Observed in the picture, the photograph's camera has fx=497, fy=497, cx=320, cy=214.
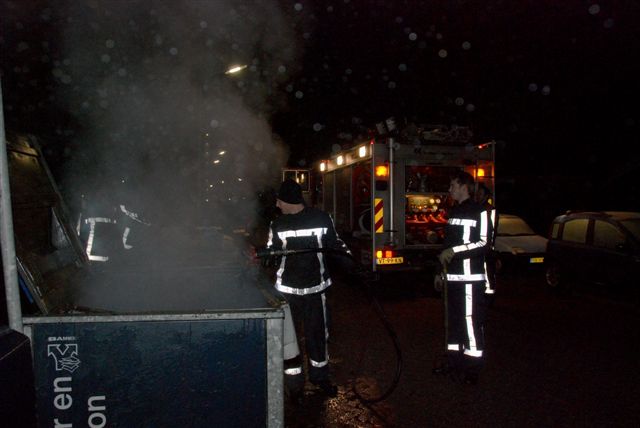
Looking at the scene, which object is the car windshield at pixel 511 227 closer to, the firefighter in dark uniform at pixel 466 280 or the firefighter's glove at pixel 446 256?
the firefighter in dark uniform at pixel 466 280

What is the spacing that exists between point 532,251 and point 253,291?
27.2 feet

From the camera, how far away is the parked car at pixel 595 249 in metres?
7.30

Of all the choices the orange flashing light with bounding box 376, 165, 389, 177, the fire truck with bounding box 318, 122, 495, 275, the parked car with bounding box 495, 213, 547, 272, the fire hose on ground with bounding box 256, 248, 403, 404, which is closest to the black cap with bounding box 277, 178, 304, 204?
the fire hose on ground with bounding box 256, 248, 403, 404

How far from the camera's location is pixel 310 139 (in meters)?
17.2

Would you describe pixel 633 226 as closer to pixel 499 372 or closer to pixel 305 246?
pixel 499 372

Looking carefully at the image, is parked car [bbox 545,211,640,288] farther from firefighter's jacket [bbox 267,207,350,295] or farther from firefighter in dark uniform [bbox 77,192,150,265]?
firefighter in dark uniform [bbox 77,192,150,265]

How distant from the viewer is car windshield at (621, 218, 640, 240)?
731 cm

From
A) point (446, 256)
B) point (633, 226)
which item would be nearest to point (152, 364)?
point (446, 256)

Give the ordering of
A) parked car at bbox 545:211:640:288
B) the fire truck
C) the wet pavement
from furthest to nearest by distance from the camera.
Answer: the fire truck, parked car at bbox 545:211:640:288, the wet pavement

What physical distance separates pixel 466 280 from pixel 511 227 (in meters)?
7.49

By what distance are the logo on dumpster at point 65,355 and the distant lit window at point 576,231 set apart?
26.8ft

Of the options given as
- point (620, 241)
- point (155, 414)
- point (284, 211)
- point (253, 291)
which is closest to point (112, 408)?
point (155, 414)

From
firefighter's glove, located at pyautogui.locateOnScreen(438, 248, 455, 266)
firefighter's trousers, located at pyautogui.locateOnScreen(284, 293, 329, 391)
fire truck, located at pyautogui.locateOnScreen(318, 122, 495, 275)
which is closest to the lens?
firefighter's trousers, located at pyautogui.locateOnScreen(284, 293, 329, 391)

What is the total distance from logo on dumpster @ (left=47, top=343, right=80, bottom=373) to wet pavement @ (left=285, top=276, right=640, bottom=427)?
1.90m
